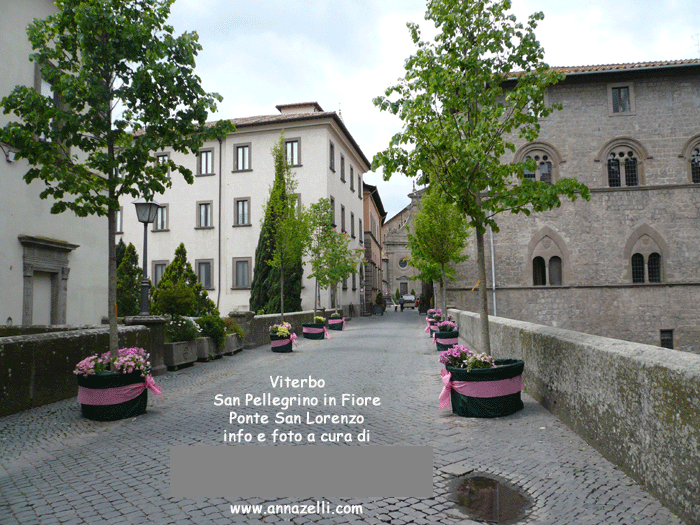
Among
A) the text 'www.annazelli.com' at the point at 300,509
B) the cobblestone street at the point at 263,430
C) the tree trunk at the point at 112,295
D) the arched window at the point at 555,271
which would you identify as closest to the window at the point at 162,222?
the arched window at the point at 555,271

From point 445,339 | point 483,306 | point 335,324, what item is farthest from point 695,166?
point 483,306

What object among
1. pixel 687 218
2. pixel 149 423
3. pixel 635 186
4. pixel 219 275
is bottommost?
pixel 149 423

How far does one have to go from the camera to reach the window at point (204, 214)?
Result: 3175cm

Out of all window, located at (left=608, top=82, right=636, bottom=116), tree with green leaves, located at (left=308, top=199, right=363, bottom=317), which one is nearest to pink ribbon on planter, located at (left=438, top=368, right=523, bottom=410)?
tree with green leaves, located at (left=308, top=199, right=363, bottom=317)

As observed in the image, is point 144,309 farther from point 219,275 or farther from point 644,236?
point 644,236

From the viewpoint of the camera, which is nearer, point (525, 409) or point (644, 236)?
point (525, 409)

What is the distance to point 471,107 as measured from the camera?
26.3 feet

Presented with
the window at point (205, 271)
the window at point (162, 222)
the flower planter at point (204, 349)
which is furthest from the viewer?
the window at point (162, 222)

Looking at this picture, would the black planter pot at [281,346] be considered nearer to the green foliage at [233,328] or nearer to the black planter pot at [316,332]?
the green foliage at [233,328]

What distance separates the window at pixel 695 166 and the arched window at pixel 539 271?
891 centimetres

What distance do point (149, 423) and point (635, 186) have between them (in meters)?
26.9

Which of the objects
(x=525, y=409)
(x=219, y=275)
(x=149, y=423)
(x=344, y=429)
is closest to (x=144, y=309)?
(x=149, y=423)

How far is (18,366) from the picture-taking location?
7188mm

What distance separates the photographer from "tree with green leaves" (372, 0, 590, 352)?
24.6 feet
